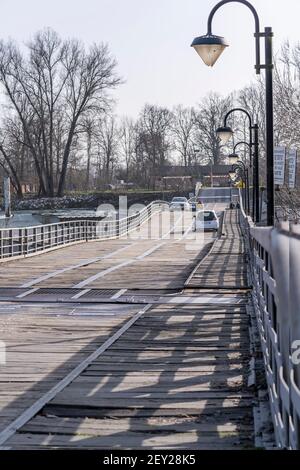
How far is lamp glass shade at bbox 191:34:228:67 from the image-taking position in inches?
485

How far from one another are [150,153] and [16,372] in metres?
138

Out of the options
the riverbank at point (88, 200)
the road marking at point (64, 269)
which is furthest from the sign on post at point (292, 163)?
the riverbank at point (88, 200)

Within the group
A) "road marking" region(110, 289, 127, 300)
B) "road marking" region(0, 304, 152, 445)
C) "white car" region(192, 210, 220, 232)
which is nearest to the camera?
"road marking" region(0, 304, 152, 445)

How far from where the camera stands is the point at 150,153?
147 meters

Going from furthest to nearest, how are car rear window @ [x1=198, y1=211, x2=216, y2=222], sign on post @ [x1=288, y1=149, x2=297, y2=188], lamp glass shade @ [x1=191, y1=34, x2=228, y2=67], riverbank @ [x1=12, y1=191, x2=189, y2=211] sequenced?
riverbank @ [x1=12, y1=191, x2=189, y2=211] < car rear window @ [x1=198, y1=211, x2=216, y2=222] < sign on post @ [x1=288, y1=149, x2=297, y2=188] < lamp glass shade @ [x1=191, y1=34, x2=228, y2=67]

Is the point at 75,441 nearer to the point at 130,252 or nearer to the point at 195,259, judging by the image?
the point at 195,259

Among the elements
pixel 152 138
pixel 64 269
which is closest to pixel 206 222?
pixel 64 269

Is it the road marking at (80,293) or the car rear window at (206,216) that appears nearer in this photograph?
the road marking at (80,293)

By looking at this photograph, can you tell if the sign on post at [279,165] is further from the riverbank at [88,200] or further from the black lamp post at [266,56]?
the riverbank at [88,200]

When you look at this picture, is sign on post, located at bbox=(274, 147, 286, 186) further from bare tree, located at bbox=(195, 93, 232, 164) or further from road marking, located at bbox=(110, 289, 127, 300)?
bare tree, located at bbox=(195, 93, 232, 164)

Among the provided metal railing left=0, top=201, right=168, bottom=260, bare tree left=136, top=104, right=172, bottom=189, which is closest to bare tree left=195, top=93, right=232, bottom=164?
bare tree left=136, top=104, right=172, bottom=189

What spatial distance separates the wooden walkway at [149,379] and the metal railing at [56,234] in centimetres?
1364

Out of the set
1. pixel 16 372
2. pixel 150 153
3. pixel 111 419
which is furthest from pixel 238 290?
pixel 150 153

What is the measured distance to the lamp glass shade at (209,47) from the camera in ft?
40.4
